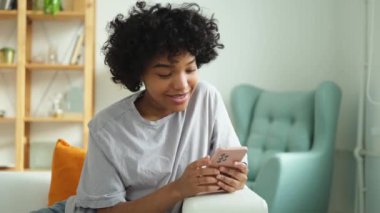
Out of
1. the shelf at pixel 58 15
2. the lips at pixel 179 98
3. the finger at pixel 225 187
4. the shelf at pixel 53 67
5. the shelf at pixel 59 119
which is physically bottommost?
the shelf at pixel 59 119

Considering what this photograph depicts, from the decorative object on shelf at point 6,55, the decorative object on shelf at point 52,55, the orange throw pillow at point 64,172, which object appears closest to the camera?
the orange throw pillow at point 64,172

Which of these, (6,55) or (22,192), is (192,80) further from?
(6,55)

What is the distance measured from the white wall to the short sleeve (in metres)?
2.15

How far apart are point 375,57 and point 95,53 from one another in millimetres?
1985

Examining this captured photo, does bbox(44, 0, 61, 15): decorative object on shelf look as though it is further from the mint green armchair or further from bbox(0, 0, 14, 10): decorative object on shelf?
the mint green armchair

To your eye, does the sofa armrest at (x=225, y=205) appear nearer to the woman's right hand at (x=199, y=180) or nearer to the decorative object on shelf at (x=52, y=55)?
the woman's right hand at (x=199, y=180)

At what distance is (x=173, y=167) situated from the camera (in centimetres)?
129

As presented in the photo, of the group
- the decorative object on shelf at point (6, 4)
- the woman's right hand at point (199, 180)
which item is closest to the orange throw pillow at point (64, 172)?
the woman's right hand at point (199, 180)

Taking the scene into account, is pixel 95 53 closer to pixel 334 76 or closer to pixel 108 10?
pixel 108 10

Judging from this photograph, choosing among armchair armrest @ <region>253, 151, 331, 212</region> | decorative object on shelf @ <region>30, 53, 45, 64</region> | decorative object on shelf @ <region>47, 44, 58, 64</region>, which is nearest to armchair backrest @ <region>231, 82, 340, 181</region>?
armchair armrest @ <region>253, 151, 331, 212</region>

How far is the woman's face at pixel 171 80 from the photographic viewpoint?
1.20 m

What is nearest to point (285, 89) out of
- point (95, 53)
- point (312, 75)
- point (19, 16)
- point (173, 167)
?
point (312, 75)

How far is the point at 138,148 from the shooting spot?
4.13 feet

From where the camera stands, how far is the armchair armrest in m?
2.34
